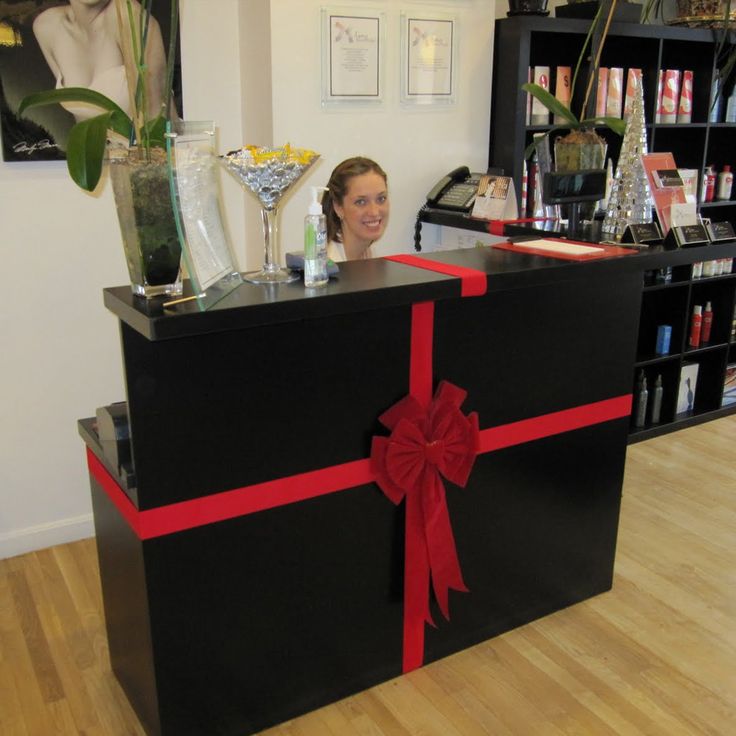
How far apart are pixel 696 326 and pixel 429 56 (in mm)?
2049

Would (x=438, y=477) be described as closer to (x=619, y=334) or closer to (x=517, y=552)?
(x=517, y=552)

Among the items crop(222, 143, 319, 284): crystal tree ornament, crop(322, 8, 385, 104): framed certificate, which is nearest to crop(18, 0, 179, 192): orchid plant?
crop(222, 143, 319, 284): crystal tree ornament

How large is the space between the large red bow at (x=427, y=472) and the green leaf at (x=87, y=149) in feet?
2.89

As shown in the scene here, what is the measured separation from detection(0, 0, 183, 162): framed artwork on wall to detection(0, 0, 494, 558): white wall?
0.32 ft

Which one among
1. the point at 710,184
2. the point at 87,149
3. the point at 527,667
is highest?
the point at 87,149

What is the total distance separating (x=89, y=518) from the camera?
3164mm

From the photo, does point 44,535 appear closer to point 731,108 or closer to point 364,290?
point 364,290

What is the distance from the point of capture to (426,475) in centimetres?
216

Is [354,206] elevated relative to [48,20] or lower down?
lower down

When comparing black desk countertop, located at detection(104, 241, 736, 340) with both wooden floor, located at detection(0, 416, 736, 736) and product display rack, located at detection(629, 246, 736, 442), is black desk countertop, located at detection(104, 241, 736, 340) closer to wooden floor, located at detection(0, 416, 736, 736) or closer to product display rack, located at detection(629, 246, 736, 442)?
wooden floor, located at detection(0, 416, 736, 736)

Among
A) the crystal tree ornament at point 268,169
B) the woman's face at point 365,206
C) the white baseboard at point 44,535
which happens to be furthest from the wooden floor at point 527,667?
the woman's face at point 365,206

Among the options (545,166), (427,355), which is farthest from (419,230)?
(427,355)

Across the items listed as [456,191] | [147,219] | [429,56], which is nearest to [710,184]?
[456,191]

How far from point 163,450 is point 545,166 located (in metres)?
1.71
